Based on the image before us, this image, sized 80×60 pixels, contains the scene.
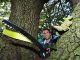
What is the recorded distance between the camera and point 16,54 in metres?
5.22

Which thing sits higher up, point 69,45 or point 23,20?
point 69,45

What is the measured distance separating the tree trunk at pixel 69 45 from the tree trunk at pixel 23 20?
358 cm

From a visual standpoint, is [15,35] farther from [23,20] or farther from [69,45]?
[23,20]

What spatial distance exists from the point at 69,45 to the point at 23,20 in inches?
157

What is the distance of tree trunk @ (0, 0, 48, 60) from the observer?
5152 mm

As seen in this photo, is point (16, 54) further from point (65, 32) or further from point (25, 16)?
point (65, 32)

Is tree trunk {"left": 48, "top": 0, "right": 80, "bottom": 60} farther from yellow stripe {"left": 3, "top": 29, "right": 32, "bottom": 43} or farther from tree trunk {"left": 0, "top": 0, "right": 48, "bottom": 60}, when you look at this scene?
tree trunk {"left": 0, "top": 0, "right": 48, "bottom": 60}

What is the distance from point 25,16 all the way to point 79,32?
13.0ft

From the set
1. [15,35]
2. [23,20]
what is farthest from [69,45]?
[23,20]

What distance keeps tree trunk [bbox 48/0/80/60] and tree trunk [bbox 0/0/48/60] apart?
358cm

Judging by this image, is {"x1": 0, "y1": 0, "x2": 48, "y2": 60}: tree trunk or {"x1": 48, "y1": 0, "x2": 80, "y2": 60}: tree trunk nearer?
{"x1": 48, "y1": 0, "x2": 80, "y2": 60}: tree trunk

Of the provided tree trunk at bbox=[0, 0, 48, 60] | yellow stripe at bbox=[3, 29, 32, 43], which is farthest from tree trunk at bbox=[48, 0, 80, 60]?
tree trunk at bbox=[0, 0, 48, 60]

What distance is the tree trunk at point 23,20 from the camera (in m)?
5.15

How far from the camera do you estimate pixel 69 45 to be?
147cm
